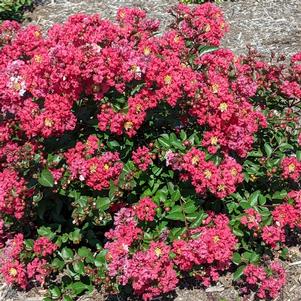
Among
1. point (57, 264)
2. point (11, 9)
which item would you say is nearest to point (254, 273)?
point (57, 264)

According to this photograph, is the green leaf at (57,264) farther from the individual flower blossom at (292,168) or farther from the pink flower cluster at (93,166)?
the individual flower blossom at (292,168)

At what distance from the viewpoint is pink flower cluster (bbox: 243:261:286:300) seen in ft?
10.1

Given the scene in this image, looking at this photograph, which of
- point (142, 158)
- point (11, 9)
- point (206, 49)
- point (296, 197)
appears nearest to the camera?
point (142, 158)

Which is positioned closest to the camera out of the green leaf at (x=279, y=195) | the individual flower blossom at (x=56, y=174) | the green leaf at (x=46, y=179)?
the green leaf at (x=46, y=179)

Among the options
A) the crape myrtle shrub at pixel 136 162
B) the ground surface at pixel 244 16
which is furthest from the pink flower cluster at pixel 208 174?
the ground surface at pixel 244 16

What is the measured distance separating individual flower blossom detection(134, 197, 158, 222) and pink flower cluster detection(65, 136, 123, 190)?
220 mm

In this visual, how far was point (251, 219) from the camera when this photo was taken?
3.02 meters

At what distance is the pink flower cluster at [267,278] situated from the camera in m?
3.08

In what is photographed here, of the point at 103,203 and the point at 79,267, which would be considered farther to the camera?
the point at 79,267

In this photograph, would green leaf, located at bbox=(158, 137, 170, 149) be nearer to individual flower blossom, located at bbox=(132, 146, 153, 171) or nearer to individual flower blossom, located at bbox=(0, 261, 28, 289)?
individual flower blossom, located at bbox=(132, 146, 153, 171)

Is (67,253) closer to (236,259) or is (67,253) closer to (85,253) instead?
(85,253)

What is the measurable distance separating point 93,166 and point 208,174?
24.4 inches

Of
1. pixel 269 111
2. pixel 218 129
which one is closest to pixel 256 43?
pixel 269 111

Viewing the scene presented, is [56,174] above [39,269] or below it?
above
